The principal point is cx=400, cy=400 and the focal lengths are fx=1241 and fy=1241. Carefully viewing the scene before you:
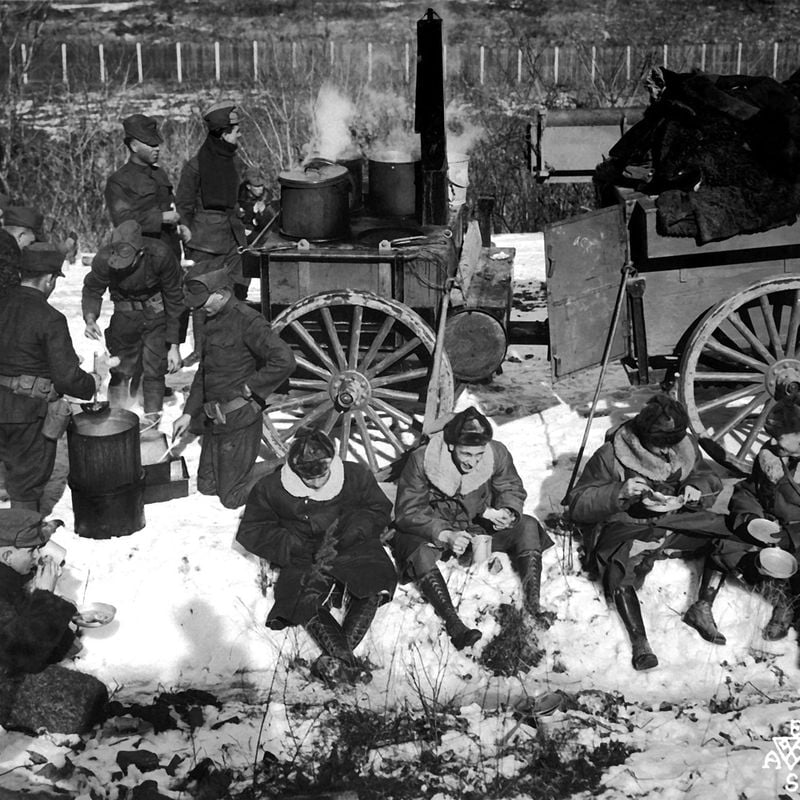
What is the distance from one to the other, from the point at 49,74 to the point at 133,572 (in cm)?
2079

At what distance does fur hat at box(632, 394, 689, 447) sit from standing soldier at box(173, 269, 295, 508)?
201cm

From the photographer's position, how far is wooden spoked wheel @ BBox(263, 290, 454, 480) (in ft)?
22.7

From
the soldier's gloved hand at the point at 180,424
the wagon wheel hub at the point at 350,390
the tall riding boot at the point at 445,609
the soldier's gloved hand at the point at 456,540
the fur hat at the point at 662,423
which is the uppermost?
the fur hat at the point at 662,423

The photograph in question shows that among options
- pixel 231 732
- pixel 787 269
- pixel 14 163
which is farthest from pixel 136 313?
pixel 14 163

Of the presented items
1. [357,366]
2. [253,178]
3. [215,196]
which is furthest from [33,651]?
[253,178]

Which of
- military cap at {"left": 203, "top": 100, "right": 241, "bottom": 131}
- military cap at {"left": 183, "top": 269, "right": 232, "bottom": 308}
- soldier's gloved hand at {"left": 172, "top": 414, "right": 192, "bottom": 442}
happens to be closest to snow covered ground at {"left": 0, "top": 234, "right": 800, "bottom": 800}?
soldier's gloved hand at {"left": 172, "top": 414, "right": 192, "bottom": 442}

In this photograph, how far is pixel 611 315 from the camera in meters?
6.86

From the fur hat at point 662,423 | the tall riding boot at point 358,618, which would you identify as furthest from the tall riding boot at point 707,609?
the tall riding boot at point 358,618

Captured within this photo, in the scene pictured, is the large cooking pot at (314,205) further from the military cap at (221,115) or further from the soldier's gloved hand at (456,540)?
the soldier's gloved hand at (456,540)

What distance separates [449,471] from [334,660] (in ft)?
3.50

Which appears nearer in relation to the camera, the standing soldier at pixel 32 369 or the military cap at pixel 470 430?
the military cap at pixel 470 430

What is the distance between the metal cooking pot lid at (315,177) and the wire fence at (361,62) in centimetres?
1400

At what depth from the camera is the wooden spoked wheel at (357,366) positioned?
22.7 feet

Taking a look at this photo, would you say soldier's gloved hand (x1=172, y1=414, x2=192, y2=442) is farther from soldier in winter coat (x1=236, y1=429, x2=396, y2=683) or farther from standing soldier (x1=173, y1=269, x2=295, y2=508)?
soldier in winter coat (x1=236, y1=429, x2=396, y2=683)
